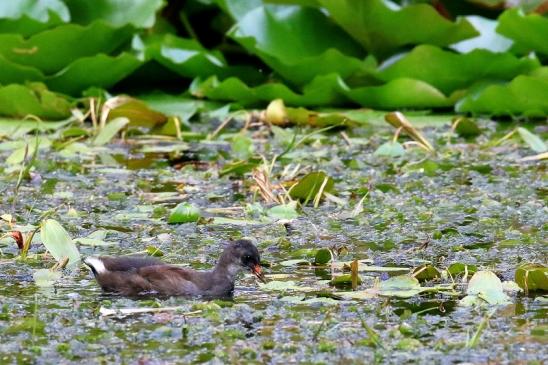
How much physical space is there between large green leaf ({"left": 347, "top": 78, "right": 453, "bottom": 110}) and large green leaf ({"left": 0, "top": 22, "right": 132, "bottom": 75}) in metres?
1.56

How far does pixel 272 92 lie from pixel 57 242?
146 inches

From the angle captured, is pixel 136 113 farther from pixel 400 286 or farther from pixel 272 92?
pixel 400 286

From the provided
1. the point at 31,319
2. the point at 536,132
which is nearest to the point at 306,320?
the point at 31,319

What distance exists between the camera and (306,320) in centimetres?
375

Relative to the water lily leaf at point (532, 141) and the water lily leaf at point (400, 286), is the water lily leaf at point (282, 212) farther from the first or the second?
the water lily leaf at point (532, 141)

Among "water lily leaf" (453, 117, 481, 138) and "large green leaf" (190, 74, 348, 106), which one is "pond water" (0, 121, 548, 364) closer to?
"water lily leaf" (453, 117, 481, 138)

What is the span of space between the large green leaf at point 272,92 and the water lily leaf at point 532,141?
1547 millimetres

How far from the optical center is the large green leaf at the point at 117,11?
8.35 meters

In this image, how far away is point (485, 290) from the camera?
3977mm

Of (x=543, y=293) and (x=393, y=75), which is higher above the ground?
(x=393, y=75)

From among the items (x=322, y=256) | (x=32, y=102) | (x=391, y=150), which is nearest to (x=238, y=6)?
(x=32, y=102)

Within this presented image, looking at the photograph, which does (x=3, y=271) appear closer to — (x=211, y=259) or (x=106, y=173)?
(x=211, y=259)

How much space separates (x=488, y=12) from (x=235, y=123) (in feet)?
6.77

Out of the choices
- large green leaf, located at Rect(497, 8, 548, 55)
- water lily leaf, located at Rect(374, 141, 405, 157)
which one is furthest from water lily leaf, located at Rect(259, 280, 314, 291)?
large green leaf, located at Rect(497, 8, 548, 55)
